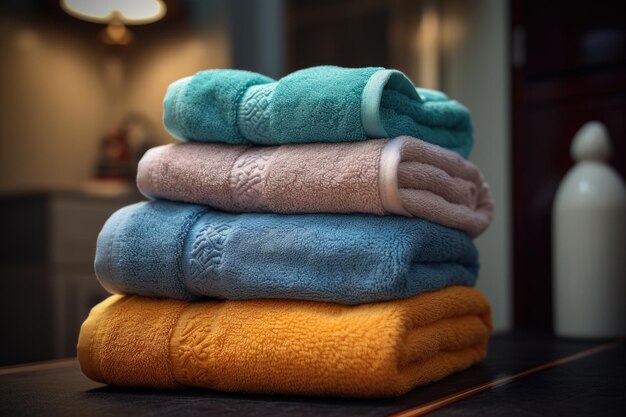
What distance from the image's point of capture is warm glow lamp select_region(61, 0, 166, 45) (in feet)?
4.25

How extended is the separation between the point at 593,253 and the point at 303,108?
0.72 metres

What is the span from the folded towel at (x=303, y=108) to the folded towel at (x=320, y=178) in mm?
16

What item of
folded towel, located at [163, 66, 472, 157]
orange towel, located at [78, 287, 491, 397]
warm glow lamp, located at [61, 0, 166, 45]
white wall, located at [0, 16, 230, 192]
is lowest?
orange towel, located at [78, 287, 491, 397]

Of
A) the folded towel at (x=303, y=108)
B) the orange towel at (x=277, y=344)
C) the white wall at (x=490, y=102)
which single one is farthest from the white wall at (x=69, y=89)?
the orange towel at (x=277, y=344)

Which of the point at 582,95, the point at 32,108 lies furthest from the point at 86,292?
the point at 582,95

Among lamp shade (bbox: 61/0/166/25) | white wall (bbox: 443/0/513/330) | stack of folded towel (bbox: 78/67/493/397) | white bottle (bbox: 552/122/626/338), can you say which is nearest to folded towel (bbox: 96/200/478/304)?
stack of folded towel (bbox: 78/67/493/397)

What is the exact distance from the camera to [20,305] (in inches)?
53.1

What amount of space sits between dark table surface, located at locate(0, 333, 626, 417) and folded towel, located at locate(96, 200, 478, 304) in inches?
3.6

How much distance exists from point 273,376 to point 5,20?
3.65 feet

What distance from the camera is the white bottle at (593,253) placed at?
115 centimetres

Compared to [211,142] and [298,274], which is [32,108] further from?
[298,274]

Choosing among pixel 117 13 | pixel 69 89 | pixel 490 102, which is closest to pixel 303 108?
pixel 117 13

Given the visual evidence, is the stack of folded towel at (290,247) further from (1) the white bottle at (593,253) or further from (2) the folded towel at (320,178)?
(1) the white bottle at (593,253)

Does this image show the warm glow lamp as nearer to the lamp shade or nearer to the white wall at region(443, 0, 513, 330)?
→ the lamp shade
